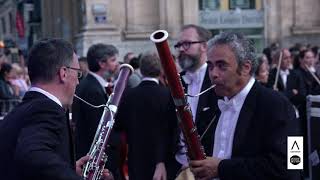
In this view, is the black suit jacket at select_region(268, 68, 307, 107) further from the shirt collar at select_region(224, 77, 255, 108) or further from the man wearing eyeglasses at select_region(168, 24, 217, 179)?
the shirt collar at select_region(224, 77, 255, 108)

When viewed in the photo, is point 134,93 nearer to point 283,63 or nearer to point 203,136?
point 203,136

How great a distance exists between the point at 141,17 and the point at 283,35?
4.75 meters

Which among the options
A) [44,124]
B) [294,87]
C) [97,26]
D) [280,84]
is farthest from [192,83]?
[97,26]

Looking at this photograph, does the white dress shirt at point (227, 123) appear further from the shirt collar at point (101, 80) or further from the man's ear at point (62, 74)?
the shirt collar at point (101, 80)

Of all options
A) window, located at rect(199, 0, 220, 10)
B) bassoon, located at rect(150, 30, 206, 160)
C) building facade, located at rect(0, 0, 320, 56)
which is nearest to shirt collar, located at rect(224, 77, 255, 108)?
bassoon, located at rect(150, 30, 206, 160)

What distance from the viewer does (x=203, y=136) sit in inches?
197

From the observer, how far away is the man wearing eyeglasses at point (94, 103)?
7898 mm

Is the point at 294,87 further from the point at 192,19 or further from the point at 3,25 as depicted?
the point at 3,25

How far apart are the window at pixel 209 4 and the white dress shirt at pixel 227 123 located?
23.5m

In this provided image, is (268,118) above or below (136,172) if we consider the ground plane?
above

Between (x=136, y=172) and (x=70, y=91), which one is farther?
(x=136, y=172)

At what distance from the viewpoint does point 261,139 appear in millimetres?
4504

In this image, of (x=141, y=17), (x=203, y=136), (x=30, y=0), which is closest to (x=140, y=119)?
(x=203, y=136)

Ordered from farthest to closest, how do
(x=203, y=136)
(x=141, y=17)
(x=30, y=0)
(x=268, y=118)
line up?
(x=30, y=0) < (x=141, y=17) < (x=203, y=136) < (x=268, y=118)
